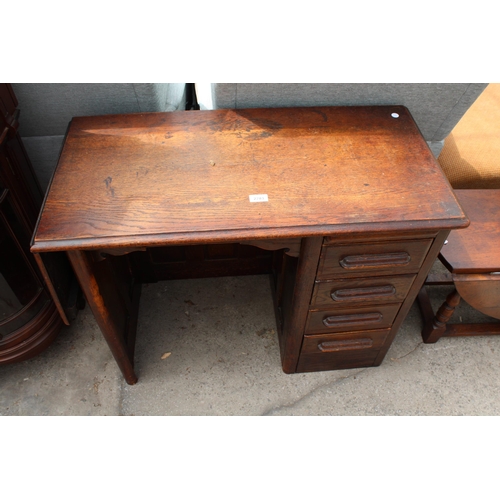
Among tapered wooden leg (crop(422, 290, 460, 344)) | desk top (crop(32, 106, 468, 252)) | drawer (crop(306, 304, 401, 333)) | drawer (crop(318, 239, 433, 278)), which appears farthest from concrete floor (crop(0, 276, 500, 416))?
desk top (crop(32, 106, 468, 252))

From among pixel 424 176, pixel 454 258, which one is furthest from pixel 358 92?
pixel 454 258

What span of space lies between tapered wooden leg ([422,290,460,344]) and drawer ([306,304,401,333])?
0.35 meters

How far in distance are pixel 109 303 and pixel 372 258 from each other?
87cm

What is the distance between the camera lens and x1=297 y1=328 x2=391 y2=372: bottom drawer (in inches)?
61.6

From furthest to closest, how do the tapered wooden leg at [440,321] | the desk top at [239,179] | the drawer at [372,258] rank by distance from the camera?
the tapered wooden leg at [440,321] → the drawer at [372,258] → the desk top at [239,179]

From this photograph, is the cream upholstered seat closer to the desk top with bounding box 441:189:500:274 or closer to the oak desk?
the desk top with bounding box 441:189:500:274

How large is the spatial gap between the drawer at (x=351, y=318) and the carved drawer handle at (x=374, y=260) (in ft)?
0.77

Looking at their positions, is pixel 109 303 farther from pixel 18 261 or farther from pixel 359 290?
pixel 359 290

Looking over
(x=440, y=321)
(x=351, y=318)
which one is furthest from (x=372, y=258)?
(x=440, y=321)

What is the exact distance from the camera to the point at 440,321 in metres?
1.78

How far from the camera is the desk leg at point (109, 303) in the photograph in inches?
47.8

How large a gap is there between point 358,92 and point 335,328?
0.85 meters

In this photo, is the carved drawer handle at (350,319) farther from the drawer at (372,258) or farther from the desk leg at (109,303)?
the desk leg at (109,303)

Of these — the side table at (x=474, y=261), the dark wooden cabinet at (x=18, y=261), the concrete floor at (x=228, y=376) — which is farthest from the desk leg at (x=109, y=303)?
the side table at (x=474, y=261)
